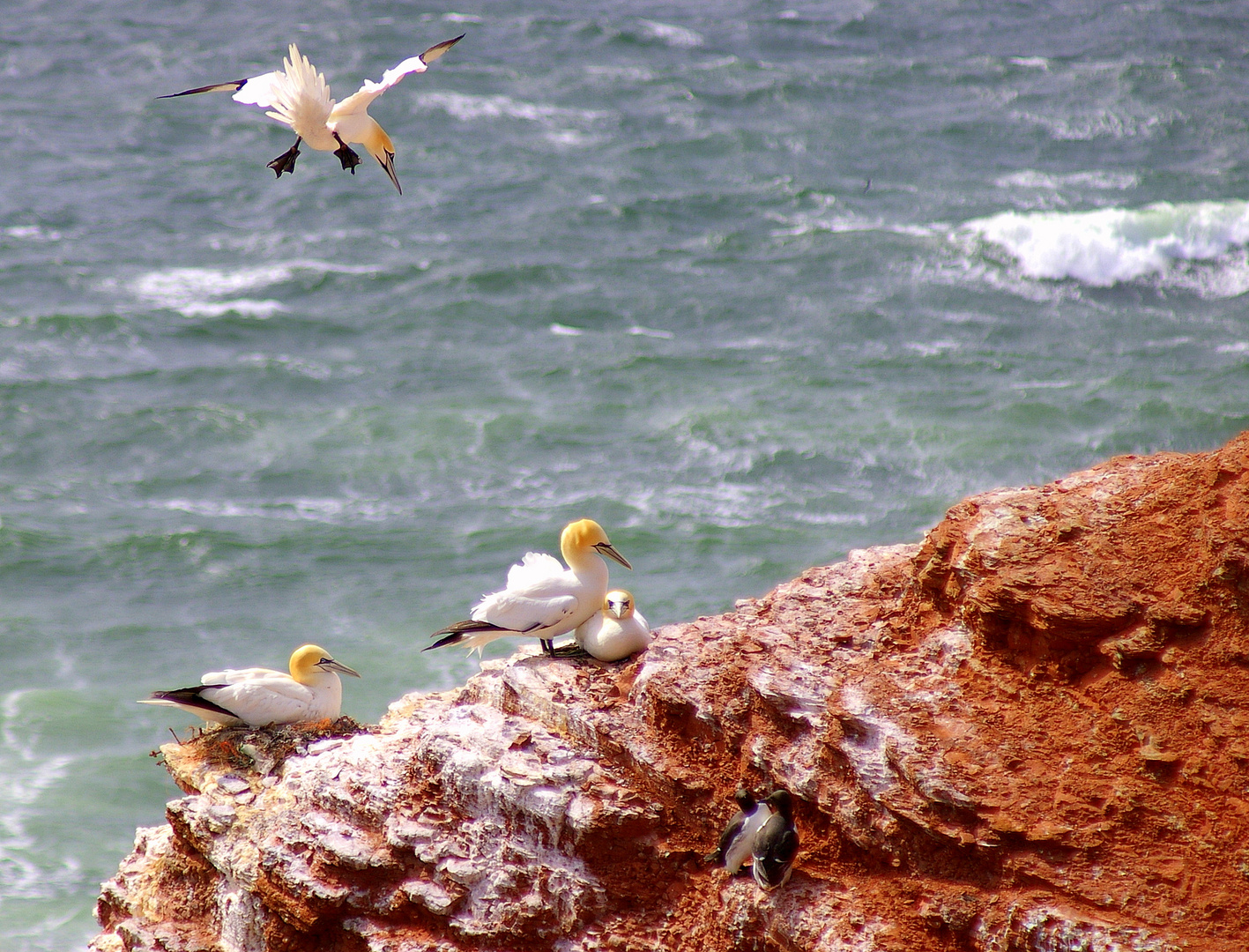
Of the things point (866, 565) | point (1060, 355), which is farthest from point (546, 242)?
point (866, 565)

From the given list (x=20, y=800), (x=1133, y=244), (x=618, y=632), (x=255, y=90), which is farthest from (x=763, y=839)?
(x=1133, y=244)

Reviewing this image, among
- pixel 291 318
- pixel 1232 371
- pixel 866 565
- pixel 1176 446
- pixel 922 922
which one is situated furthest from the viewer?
pixel 291 318

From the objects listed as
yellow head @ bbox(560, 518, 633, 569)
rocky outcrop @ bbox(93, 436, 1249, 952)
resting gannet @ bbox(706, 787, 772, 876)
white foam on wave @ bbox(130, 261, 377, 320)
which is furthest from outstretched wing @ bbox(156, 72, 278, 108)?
white foam on wave @ bbox(130, 261, 377, 320)

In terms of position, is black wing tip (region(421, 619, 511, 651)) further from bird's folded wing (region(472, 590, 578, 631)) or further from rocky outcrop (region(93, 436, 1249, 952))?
rocky outcrop (region(93, 436, 1249, 952))

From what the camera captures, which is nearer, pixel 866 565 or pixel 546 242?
pixel 866 565

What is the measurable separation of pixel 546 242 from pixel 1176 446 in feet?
43.3

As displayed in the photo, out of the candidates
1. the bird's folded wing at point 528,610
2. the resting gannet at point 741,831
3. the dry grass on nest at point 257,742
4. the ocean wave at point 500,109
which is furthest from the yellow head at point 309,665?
the ocean wave at point 500,109

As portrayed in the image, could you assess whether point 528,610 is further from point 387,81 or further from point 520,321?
point 520,321

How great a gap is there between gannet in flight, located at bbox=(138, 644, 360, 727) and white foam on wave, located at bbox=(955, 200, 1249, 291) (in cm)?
2126

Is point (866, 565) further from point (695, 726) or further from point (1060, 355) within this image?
point (1060, 355)

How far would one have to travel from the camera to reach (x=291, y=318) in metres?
24.6

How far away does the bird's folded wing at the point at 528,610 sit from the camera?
24.7ft

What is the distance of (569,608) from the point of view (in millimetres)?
7539

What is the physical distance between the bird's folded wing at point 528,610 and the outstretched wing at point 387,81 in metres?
2.84
